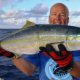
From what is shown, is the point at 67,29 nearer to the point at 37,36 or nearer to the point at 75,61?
the point at 37,36

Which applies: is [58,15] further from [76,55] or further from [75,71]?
[75,71]

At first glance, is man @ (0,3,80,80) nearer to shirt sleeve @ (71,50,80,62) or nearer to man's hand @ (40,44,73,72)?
shirt sleeve @ (71,50,80,62)

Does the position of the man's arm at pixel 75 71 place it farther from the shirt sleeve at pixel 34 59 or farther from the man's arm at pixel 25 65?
the man's arm at pixel 25 65

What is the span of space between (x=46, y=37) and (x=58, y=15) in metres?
0.95

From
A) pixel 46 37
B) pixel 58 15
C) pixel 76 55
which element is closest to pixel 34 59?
pixel 76 55

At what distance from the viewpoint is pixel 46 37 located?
3783mm

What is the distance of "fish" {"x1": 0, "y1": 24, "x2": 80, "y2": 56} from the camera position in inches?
148

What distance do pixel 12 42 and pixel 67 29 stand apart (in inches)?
29.8

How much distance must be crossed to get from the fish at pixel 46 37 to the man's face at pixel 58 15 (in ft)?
2.54

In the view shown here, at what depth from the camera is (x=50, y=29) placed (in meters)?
3.81

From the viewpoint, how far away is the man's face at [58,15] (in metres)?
4.58

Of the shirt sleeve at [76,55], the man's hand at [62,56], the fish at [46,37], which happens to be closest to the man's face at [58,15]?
the shirt sleeve at [76,55]

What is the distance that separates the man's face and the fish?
0.77 metres

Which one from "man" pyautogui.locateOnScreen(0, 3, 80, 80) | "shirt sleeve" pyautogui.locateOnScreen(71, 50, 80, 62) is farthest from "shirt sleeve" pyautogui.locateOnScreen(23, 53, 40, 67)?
"shirt sleeve" pyautogui.locateOnScreen(71, 50, 80, 62)
